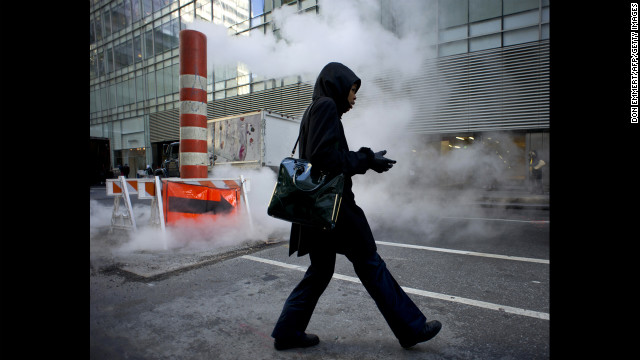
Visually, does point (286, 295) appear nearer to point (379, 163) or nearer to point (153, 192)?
point (379, 163)

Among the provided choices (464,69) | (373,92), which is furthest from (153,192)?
(464,69)

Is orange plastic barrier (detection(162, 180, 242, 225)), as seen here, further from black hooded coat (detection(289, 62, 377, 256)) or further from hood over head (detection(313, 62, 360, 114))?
hood over head (detection(313, 62, 360, 114))

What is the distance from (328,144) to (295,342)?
113 cm

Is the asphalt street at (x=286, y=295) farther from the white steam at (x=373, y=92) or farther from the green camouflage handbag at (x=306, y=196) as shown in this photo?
the white steam at (x=373, y=92)

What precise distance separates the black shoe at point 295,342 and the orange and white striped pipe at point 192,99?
5055mm

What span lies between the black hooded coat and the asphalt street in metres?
0.64

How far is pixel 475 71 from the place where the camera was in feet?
38.9

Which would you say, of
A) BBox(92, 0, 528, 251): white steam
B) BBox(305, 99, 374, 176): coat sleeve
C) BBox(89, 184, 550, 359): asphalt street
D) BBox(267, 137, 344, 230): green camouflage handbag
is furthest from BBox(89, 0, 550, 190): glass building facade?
BBox(267, 137, 344, 230): green camouflage handbag

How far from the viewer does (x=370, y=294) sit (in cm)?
182

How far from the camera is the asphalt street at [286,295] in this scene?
1947 mm

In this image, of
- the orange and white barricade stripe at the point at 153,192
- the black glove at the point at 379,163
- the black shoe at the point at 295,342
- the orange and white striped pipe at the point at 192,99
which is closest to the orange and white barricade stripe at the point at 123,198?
the orange and white barricade stripe at the point at 153,192

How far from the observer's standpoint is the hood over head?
1817 millimetres
